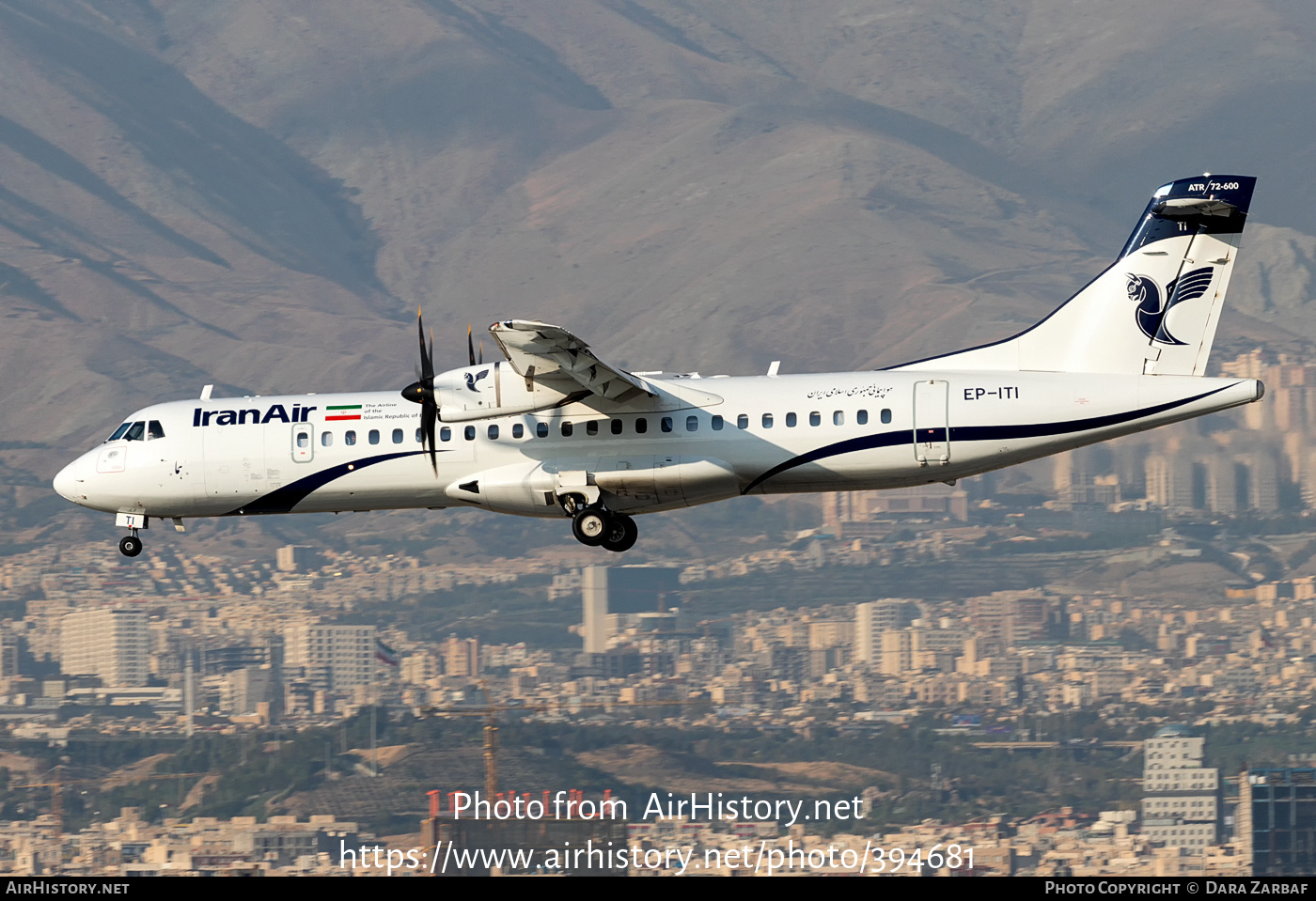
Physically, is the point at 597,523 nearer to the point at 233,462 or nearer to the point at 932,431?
the point at 932,431

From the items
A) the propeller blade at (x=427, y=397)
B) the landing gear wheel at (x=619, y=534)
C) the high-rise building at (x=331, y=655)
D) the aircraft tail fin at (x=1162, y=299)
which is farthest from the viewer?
the high-rise building at (x=331, y=655)

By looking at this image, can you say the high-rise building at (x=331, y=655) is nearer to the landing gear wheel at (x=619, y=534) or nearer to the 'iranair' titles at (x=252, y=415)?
the 'iranair' titles at (x=252, y=415)

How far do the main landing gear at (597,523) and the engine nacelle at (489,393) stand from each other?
207 centimetres

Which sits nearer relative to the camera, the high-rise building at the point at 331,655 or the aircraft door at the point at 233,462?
the aircraft door at the point at 233,462

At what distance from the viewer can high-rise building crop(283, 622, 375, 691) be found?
139625 millimetres

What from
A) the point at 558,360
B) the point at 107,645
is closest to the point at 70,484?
the point at 558,360

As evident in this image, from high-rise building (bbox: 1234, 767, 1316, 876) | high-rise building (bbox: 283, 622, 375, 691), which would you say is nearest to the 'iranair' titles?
high-rise building (bbox: 1234, 767, 1316, 876)

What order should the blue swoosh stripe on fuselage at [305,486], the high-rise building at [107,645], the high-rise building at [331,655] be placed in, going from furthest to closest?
the high-rise building at [107,645] → the high-rise building at [331,655] → the blue swoosh stripe on fuselage at [305,486]

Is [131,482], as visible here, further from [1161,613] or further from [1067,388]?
[1161,613]

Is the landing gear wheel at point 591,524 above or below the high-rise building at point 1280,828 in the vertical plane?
above

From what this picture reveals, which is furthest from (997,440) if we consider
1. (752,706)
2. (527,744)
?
(752,706)

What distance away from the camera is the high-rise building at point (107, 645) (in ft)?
481

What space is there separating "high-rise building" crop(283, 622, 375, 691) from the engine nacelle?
338 feet

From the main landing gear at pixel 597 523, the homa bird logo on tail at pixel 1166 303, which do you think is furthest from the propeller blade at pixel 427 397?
the homa bird logo on tail at pixel 1166 303
